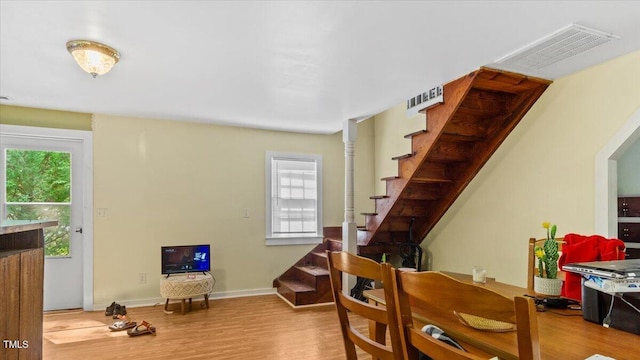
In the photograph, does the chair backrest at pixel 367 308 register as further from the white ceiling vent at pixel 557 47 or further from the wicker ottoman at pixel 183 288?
the wicker ottoman at pixel 183 288

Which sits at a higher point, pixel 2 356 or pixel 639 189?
pixel 639 189

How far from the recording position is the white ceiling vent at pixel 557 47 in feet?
7.23

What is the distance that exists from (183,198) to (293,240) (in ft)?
5.08

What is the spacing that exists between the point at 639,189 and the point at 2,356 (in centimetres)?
456

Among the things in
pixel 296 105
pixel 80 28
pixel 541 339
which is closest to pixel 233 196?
pixel 296 105

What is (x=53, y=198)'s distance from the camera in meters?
4.15

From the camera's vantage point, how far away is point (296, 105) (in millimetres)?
3807

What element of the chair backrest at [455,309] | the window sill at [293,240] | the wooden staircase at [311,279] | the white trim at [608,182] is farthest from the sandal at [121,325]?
the white trim at [608,182]

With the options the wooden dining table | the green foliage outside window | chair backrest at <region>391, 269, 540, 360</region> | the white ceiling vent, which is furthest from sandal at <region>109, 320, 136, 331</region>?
the white ceiling vent

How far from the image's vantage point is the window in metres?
5.06

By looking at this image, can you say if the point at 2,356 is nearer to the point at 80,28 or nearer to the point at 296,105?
the point at 80,28

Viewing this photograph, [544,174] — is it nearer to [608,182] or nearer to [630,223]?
[608,182]

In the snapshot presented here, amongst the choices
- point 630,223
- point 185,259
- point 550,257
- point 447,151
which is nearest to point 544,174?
point 630,223

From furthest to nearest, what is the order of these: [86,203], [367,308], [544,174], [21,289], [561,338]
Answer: [86,203] < [544,174] < [21,289] < [367,308] < [561,338]
